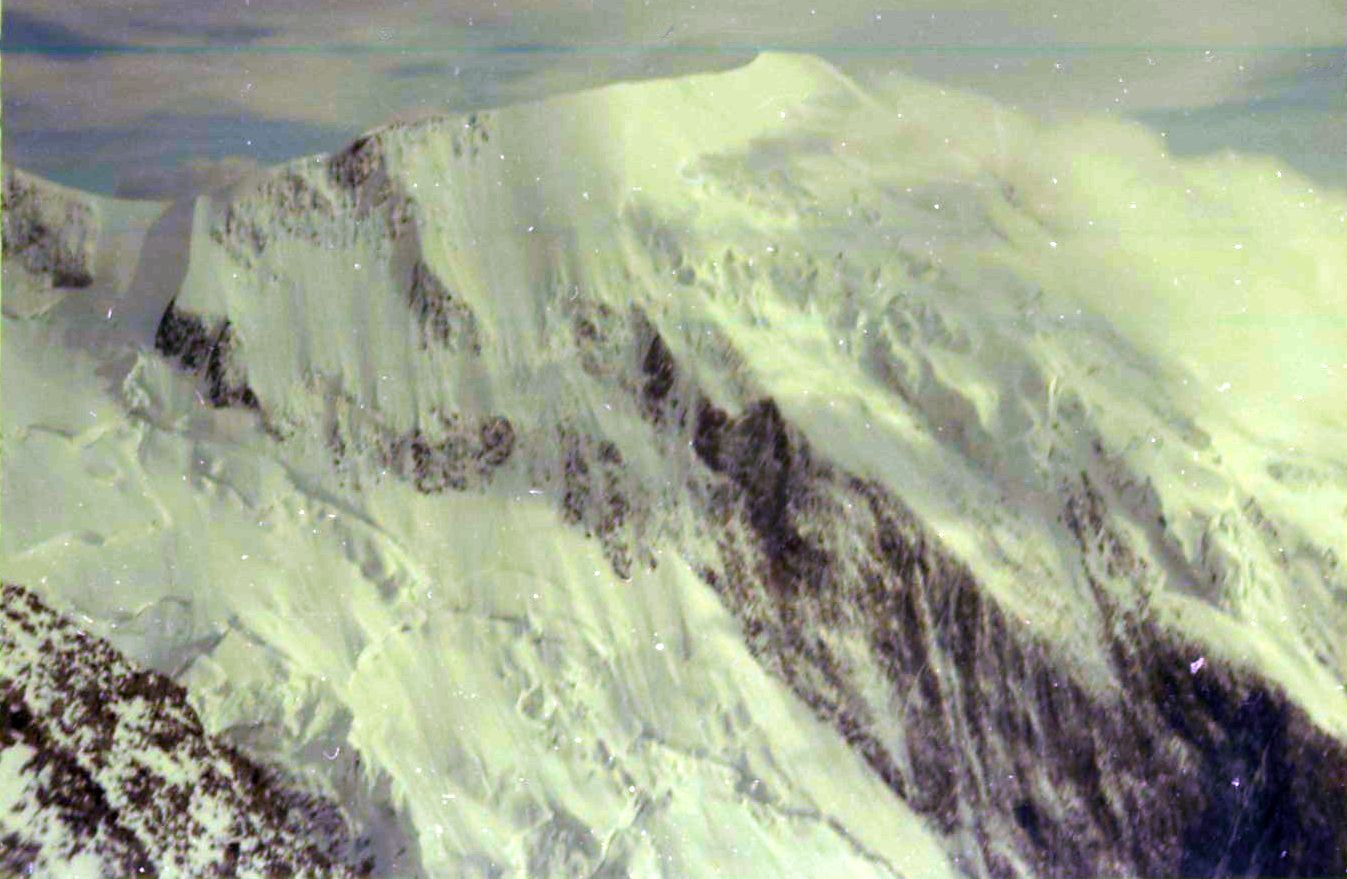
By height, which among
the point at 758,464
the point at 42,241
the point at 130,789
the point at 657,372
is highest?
the point at 42,241

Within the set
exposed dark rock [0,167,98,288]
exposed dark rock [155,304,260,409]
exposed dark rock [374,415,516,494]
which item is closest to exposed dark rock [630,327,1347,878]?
exposed dark rock [374,415,516,494]

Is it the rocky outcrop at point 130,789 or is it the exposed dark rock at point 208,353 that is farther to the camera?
the exposed dark rock at point 208,353

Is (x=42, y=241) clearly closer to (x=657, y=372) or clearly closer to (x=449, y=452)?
(x=449, y=452)

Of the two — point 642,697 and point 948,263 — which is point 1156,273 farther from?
point 642,697

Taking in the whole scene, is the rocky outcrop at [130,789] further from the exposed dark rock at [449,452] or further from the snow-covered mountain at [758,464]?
the exposed dark rock at [449,452]

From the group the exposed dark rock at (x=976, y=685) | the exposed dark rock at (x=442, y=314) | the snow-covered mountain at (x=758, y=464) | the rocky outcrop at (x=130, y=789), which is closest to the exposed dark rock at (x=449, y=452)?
the snow-covered mountain at (x=758, y=464)

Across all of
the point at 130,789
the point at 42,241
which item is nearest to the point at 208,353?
Result: the point at 42,241

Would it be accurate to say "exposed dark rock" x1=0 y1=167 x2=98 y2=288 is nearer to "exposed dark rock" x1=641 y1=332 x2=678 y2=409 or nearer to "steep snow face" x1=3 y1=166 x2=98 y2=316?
"steep snow face" x1=3 y1=166 x2=98 y2=316
